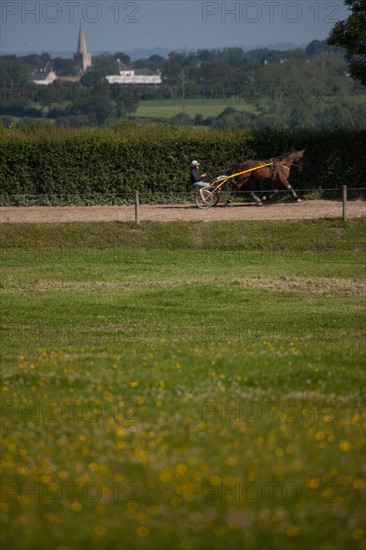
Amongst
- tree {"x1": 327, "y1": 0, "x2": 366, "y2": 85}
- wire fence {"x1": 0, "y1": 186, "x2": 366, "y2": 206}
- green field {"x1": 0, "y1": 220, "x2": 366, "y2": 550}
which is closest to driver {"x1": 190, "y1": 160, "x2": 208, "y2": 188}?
wire fence {"x1": 0, "y1": 186, "x2": 366, "y2": 206}

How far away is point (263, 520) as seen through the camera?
7.36 meters

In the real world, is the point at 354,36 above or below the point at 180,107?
above

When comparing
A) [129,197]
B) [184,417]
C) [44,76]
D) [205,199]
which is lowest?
[129,197]

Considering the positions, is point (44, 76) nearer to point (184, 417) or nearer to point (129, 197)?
point (129, 197)

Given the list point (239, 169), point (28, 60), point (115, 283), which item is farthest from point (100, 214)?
point (28, 60)

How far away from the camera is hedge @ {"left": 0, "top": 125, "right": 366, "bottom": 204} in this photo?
35.9 m

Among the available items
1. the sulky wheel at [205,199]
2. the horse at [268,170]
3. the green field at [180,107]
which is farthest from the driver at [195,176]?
the green field at [180,107]

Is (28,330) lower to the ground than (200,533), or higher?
lower

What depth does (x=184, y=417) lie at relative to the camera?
1005 centimetres

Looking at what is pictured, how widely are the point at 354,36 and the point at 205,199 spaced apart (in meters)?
7.66

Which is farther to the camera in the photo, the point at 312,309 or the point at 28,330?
the point at 312,309

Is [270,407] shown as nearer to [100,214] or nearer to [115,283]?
[115,283]

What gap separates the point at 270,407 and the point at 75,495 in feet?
10.4

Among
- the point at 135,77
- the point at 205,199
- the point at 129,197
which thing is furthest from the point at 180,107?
the point at 205,199
